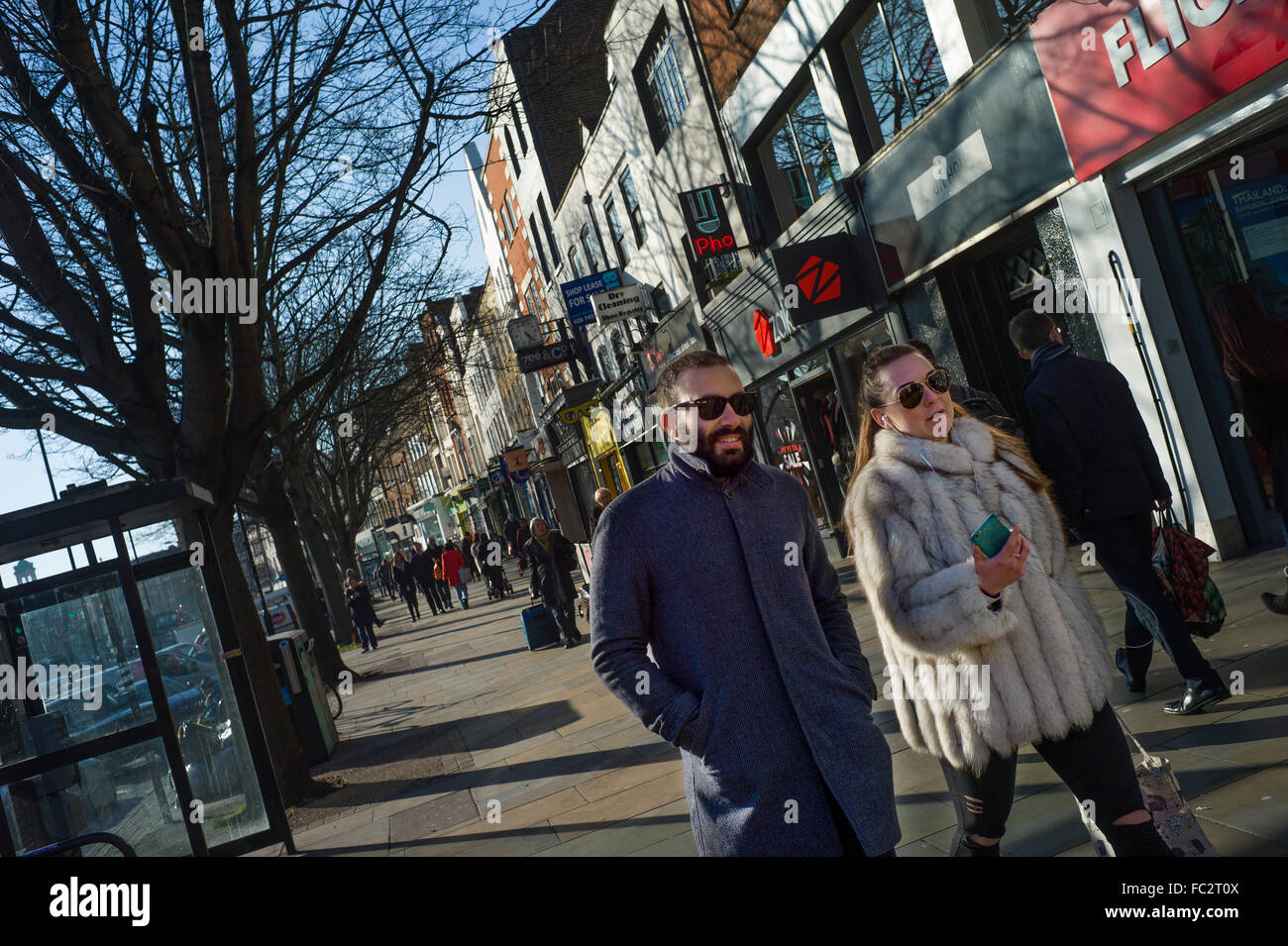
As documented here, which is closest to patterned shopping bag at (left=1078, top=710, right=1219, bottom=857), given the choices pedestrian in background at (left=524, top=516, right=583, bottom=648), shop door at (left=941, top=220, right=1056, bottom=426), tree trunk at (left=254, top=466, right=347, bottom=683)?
shop door at (left=941, top=220, right=1056, bottom=426)

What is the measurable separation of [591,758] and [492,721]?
3.17 m

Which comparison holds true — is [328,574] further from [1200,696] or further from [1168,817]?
[1168,817]

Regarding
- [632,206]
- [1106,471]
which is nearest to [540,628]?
[632,206]

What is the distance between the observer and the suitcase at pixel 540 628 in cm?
1516

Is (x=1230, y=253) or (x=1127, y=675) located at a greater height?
(x=1230, y=253)

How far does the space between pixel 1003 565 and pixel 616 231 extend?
70.2 ft

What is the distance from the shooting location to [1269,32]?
6.11m

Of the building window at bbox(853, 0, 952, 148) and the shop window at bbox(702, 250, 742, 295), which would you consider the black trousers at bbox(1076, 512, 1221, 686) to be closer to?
the building window at bbox(853, 0, 952, 148)

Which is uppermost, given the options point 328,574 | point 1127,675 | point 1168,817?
point 328,574

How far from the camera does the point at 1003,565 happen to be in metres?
2.62

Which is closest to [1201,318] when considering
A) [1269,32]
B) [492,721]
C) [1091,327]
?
[1091,327]

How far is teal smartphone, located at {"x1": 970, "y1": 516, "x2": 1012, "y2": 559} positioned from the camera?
2.63m

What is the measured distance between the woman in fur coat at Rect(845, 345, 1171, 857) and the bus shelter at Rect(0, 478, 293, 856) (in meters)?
4.61

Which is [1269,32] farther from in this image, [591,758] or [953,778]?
[591,758]
